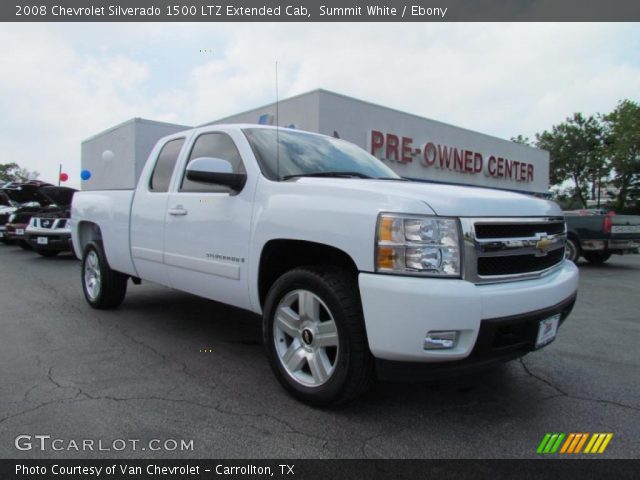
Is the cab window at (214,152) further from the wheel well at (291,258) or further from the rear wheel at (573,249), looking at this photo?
the rear wheel at (573,249)

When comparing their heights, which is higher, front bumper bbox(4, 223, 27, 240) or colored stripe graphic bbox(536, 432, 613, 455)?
front bumper bbox(4, 223, 27, 240)

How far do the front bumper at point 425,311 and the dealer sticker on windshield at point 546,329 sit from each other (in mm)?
266

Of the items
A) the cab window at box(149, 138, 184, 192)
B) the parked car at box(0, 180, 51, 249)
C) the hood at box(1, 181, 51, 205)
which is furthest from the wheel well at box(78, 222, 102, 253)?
the parked car at box(0, 180, 51, 249)

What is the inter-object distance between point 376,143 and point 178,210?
1355 centimetres

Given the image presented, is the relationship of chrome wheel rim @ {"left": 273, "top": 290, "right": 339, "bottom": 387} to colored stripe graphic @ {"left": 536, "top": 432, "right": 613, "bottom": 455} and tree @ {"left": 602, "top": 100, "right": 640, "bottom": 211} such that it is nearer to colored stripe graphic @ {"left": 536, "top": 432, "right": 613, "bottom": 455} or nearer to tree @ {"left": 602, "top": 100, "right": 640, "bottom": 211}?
colored stripe graphic @ {"left": 536, "top": 432, "right": 613, "bottom": 455}

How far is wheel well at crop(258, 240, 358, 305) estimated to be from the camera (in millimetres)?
3041

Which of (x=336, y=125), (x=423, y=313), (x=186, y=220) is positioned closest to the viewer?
(x=423, y=313)

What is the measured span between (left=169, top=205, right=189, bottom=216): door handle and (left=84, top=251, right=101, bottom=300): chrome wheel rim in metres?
2.02

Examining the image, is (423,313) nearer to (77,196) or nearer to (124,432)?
(124,432)

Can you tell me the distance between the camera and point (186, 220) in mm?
4023

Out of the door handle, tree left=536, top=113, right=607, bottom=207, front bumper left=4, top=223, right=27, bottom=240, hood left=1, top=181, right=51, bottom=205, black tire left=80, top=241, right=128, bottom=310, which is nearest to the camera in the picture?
the door handle
